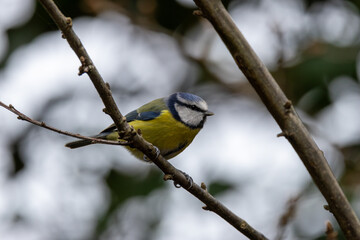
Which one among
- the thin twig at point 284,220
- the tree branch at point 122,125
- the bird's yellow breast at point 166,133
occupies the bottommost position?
the thin twig at point 284,220

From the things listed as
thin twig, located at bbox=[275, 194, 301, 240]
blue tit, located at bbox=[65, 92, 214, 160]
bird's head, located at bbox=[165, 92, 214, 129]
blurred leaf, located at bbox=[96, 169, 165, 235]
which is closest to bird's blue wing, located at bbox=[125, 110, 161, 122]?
blue tit, located at bbox=[65, 92, 214, 160]

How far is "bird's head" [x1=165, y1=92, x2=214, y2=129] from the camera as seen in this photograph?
145 inches

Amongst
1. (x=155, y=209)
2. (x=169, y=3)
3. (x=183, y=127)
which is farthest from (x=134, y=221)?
(x=169, y=3)

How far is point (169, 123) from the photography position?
11.7ft

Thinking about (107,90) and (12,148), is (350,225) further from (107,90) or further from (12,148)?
(12,148)

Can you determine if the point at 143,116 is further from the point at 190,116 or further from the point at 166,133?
the point at 190,116

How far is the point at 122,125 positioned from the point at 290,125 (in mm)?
714

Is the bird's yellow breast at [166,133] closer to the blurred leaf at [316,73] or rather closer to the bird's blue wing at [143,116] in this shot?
the bird's blue wing at [143,116]

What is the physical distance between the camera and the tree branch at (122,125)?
1723mm

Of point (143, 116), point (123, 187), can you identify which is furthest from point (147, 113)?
point (123, 187)

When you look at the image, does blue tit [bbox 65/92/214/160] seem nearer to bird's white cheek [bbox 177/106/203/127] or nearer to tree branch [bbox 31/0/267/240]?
bird's white cheek [bbox 177/106/203/127]

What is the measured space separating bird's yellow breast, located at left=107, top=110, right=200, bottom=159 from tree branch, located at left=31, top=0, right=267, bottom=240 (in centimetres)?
111

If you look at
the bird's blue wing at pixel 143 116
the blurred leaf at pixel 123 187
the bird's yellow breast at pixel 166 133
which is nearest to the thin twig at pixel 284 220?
the bird's yellow breast at pixel 166 133

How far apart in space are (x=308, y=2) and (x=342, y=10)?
36cm
